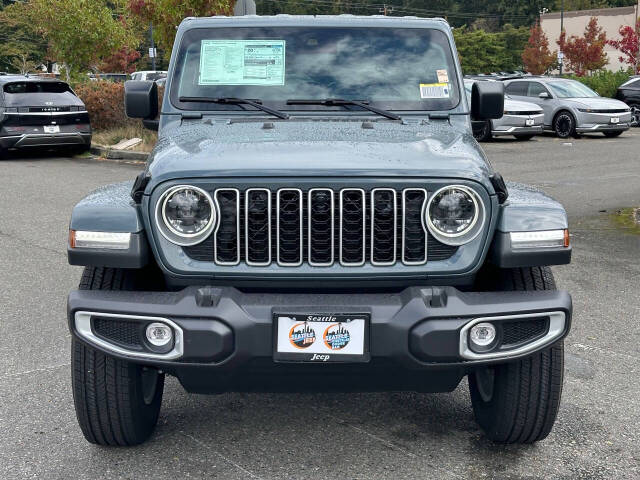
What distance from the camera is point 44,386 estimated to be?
4711mm

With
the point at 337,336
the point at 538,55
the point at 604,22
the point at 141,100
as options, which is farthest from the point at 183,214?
the point at 604,22

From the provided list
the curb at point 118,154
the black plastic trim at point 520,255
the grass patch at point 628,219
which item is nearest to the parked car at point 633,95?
the curb at point 118,154

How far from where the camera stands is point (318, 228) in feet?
11.1

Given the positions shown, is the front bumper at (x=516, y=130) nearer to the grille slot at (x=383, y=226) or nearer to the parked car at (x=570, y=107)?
the parked car at (x=570, y=107)

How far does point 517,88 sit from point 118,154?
11126 mm

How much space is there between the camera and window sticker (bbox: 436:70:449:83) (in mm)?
4691

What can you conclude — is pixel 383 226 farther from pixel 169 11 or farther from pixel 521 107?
pixel 521 107

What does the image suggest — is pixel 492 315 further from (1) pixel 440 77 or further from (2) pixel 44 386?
(2) pixel 44 386

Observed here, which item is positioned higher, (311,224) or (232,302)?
(311,224)

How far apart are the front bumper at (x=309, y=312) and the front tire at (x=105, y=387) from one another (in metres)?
0.21

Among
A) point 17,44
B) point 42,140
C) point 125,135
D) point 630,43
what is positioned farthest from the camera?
point 17,44

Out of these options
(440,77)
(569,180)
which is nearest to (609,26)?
(569,180)

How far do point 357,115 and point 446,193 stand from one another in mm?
1209

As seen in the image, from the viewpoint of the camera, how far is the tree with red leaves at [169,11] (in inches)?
728
